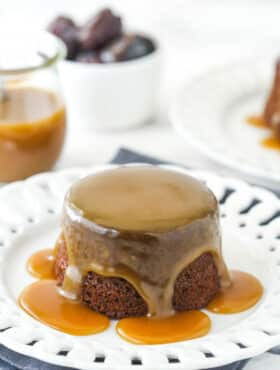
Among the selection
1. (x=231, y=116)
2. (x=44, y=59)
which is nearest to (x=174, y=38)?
(x=231, y=116)

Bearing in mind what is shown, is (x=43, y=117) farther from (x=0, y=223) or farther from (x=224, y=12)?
(x=224, y=12)

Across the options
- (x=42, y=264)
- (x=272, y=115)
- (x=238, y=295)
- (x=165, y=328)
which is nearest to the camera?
(x=165, y=328)

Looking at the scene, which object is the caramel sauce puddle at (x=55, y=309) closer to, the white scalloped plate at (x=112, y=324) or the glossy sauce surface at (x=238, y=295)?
the white scalloped plate at (x=112, y=324)

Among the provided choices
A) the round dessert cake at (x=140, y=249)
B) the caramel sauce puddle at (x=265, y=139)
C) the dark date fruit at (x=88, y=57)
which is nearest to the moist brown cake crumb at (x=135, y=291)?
the round dessert cake at (x=140, y=249)

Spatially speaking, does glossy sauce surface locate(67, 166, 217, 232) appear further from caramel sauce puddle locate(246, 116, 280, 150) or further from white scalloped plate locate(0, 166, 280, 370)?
caramel sauce puddle locate(246, 116, 280, 150)

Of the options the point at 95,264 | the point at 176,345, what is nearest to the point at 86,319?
the point at 95,264

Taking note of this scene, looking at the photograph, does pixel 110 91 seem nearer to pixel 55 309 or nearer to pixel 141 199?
pixel 141 199
